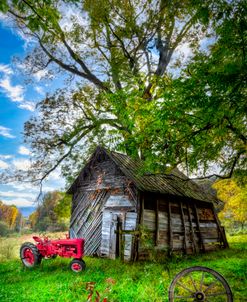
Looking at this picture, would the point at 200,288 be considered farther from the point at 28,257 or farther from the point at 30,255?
the point at 28,257

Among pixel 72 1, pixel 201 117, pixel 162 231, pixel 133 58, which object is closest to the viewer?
pixel 72 1

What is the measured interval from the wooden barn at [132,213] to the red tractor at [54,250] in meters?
2.21

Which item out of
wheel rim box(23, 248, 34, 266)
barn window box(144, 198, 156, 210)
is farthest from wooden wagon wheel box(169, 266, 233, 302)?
wheel rim box(23, 248, 34, 266)

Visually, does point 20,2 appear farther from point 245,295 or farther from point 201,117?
point 245,295

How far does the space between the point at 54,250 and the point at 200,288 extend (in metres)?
8.20

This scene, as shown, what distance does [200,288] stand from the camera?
4160 millimetres

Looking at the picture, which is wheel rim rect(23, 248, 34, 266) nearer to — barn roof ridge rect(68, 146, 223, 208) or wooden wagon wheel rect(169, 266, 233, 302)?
barn roof ridge rect(68, 146, 223, 208)

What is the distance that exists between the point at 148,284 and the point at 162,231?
6111 millimetres

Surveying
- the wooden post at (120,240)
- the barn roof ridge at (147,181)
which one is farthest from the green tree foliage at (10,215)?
the wooden post at (120,240)

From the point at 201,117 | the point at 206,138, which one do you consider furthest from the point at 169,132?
the point at 201,117

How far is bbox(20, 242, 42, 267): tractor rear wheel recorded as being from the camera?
1095cm

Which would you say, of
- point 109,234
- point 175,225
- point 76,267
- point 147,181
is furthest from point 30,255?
point 175,225

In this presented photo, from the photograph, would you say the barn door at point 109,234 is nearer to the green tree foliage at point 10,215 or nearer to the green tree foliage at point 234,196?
the green tree foliage at point 234,196

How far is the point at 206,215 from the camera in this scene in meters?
16.9
